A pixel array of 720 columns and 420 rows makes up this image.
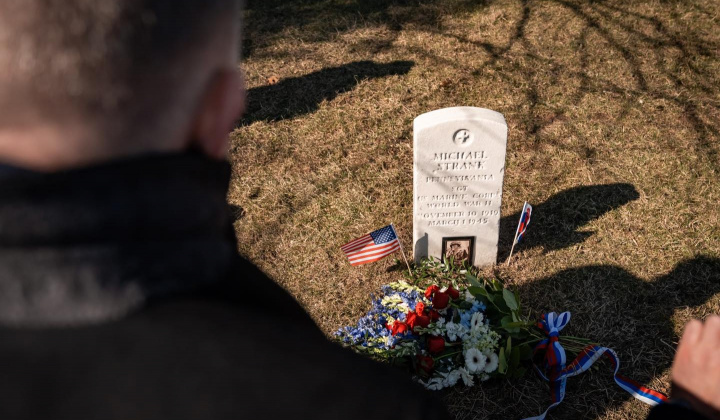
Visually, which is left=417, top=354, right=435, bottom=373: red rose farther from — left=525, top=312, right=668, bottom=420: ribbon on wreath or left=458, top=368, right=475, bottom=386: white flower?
left=525, top=312, right=668, bottom=420: ribbon on wreath

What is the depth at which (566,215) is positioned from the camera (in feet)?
14.3

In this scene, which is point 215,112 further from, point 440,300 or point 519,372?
point 519,372

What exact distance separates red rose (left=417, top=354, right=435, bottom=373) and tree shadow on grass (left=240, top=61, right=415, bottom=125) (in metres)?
3.11

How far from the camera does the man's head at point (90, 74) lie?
64 centimetres

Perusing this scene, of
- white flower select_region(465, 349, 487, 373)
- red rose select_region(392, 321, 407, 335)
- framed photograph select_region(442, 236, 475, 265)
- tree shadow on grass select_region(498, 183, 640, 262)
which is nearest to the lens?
white flower select_region(465, 349, 487, 373)

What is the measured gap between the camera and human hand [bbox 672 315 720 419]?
1243 millimetres

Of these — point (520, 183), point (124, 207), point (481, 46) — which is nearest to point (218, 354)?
point (124, 207)

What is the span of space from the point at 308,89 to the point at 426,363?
361 centimetres

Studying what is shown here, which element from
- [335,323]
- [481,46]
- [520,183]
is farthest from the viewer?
[481,46]

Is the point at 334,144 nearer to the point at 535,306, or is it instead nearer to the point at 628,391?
the point at 535,306

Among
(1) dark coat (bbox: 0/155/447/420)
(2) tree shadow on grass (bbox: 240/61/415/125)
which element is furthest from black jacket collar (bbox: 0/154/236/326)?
(2) tree shadow on grass (bbox: 240/61/415/125)

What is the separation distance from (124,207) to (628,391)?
3.28m

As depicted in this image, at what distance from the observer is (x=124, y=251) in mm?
660

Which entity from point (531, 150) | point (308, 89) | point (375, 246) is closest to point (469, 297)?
point (375, 246)
